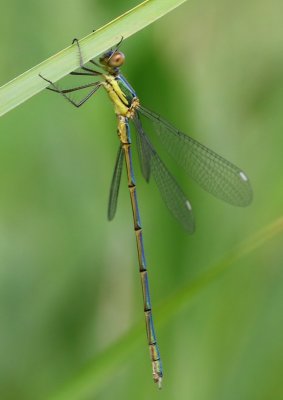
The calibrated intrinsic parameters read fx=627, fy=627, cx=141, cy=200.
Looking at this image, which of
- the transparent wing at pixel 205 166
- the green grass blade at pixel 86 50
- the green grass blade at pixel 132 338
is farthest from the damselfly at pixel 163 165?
the green grass blade at pixel 86 50

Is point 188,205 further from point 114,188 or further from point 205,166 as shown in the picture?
point 114,188

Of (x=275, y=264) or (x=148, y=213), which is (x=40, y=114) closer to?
(x=148, y=213)

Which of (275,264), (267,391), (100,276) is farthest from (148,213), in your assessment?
(267,391)

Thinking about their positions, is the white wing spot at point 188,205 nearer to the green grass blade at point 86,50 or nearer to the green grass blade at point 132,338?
the green grass blade at point 132,338

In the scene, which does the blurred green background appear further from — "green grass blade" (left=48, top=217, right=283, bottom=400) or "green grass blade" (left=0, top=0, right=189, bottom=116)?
"green grass blade" (left=0, top=0, right=189, bottom=116)

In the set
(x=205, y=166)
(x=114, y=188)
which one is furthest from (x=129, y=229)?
(x=205, y=166)

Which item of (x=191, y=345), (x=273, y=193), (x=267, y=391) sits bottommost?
(x=267, y=391)
